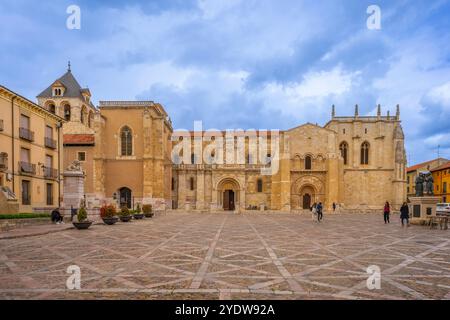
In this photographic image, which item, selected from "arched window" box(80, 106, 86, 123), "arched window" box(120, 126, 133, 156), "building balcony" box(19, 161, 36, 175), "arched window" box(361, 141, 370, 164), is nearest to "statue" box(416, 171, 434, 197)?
"arched window" box(361, 141, 370, 164)

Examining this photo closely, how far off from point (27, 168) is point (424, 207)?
2768cm

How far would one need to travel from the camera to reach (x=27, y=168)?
2298 centimetres

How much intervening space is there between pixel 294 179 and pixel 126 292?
1539 inches

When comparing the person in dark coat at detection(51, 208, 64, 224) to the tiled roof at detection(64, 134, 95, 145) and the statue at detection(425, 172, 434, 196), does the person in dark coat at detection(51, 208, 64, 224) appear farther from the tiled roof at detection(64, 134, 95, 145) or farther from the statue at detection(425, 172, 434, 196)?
the statue at detection(425, 172, 434, 196)

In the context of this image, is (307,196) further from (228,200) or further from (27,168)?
(27,168)

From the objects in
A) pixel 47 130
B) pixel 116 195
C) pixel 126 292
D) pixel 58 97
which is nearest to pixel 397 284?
pixel 126 292

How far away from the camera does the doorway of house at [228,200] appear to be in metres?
43.6

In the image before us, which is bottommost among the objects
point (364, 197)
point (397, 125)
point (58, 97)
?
point (364, 197)

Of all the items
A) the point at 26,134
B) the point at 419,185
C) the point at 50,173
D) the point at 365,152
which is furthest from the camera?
the point at 365,152

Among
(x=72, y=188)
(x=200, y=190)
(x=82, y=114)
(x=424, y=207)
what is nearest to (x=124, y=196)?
(x=200, y=190)

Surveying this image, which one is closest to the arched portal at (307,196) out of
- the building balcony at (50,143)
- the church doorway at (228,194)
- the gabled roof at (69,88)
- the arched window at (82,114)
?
the church doorway at (228,194)

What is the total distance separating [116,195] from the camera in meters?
35.7

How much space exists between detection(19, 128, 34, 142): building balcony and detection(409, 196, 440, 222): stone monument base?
27.7 meters

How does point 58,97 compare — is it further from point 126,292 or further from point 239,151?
point 126,292
